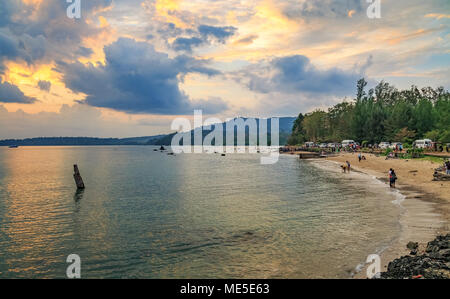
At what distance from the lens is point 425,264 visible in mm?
13359

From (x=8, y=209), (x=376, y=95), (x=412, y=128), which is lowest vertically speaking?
(x=8, y=209)

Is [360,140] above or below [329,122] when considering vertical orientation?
below

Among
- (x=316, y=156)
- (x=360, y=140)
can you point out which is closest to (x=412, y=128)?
(x=360, y=140)

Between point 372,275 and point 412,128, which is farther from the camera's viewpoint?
point 412,128

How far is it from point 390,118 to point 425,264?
117456 millimetres

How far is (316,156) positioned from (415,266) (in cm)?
12070

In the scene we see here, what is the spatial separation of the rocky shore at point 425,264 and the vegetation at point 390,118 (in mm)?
74864

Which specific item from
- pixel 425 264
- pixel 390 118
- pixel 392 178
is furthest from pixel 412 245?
pixel 390 118

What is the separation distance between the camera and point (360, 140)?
138m

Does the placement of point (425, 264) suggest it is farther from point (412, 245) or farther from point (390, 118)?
point (390, 118)

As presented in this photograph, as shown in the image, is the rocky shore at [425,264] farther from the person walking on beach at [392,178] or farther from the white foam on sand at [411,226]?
the person walking on beach at [392,178]

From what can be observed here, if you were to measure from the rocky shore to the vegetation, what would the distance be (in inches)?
2947

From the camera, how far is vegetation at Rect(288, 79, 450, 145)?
10438 centimetres
